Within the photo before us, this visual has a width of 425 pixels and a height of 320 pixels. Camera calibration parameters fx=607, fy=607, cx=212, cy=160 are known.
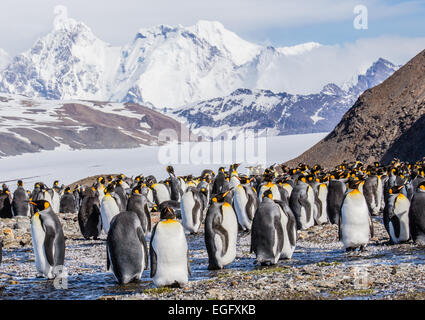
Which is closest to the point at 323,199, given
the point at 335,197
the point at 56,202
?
the point at 335,197

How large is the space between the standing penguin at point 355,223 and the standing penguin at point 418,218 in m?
0.70

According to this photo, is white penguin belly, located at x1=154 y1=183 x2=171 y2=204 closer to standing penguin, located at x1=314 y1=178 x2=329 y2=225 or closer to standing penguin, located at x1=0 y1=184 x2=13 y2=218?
standing penguin, located at x1=0 y1=184 x2=13 y2=218

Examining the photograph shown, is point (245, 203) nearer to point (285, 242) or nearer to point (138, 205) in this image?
point (138, 205)

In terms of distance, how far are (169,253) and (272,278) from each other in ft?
4.41

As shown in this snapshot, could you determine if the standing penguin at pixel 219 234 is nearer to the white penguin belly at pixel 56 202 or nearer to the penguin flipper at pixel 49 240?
the penguin flipper at pixel 49 240

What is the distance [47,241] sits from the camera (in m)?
8.96

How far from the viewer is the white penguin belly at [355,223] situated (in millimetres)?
10039

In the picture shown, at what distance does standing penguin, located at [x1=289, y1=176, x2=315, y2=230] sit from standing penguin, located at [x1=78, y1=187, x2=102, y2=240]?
4.48 metres

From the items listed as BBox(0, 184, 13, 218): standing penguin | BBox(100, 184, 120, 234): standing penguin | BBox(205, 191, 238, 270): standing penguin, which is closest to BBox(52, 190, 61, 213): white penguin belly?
BBox(0, 184, 13, 218): standing penguin

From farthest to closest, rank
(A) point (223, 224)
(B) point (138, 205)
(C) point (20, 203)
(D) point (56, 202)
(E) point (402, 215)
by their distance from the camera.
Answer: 1. (D) point (56, 202)
2. (C) point (20, 203)
3. (B) point (138, 205)
4. (E) point (402, 215)
5. (A) point (223, 224)

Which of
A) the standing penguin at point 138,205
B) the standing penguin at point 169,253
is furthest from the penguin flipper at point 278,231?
the standing penguin at point 138,205

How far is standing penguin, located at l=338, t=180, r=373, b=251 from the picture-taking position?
10.0 meters
